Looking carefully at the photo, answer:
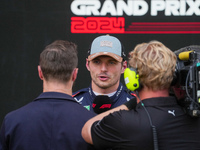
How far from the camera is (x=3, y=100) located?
3.49 m

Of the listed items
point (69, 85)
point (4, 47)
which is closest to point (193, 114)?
point (69, 85)

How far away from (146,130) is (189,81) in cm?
29

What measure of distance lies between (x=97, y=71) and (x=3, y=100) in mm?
1692

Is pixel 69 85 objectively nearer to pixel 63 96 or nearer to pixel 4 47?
pixel 63 96

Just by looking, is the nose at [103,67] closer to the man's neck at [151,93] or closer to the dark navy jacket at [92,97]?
the dark navy jacket at [92,97]

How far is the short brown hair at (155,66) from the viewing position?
135cm

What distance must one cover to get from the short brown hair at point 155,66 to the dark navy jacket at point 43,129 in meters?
0.39

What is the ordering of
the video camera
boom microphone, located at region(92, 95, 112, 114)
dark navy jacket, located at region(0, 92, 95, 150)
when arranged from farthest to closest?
boom microphone, located at region(92, 95, 112, 114) < dark navy jacket, located at region(0, 92, 95, 150) < the video camera

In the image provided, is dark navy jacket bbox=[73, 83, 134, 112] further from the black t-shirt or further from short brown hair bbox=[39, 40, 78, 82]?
the black t-shirt

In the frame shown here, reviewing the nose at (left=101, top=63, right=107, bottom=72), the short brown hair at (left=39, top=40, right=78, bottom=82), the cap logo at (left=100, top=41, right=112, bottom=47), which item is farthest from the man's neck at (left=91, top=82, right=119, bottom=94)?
the short brown hair at (left=39, top=40, right=78, bottom=82)

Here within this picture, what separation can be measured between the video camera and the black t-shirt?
0.07m

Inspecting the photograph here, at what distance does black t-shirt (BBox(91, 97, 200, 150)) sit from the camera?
1.26 meters

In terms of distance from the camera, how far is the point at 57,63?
60.5 inches

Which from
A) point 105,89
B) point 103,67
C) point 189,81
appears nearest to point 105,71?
point 103,67
